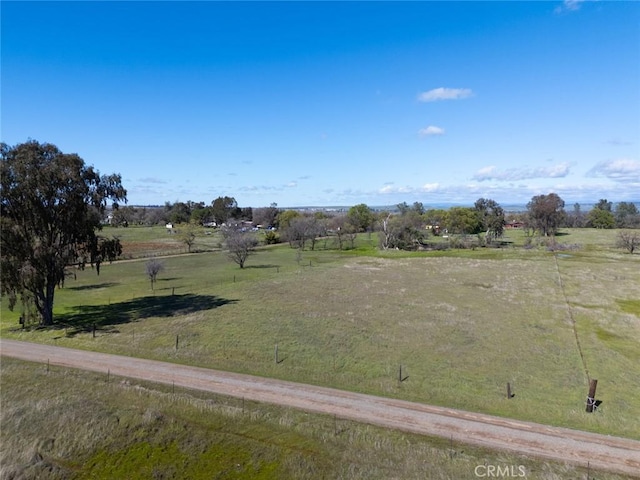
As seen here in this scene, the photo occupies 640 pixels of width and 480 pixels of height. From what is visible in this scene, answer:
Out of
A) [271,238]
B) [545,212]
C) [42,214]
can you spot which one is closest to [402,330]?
[42,214]

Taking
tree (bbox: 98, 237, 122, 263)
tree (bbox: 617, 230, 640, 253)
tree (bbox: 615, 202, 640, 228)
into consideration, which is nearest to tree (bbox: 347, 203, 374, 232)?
tree (bbox: 617, 230, 640, 253)

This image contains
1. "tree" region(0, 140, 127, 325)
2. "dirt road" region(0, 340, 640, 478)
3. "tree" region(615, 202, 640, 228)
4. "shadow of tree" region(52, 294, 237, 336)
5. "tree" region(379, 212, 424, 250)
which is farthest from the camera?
"tree" region(615, 202, 640, 228)

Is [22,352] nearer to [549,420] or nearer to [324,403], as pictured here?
[324,403]

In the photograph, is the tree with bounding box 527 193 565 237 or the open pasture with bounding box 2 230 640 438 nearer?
the open pasture with bounding box 2 230 640 438

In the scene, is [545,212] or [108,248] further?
[545,212]

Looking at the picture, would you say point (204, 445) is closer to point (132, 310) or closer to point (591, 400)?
point (591, 400)

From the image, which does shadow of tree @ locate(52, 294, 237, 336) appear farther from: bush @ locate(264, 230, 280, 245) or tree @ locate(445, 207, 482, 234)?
tree @ locate(445, 207, 482, 234)
